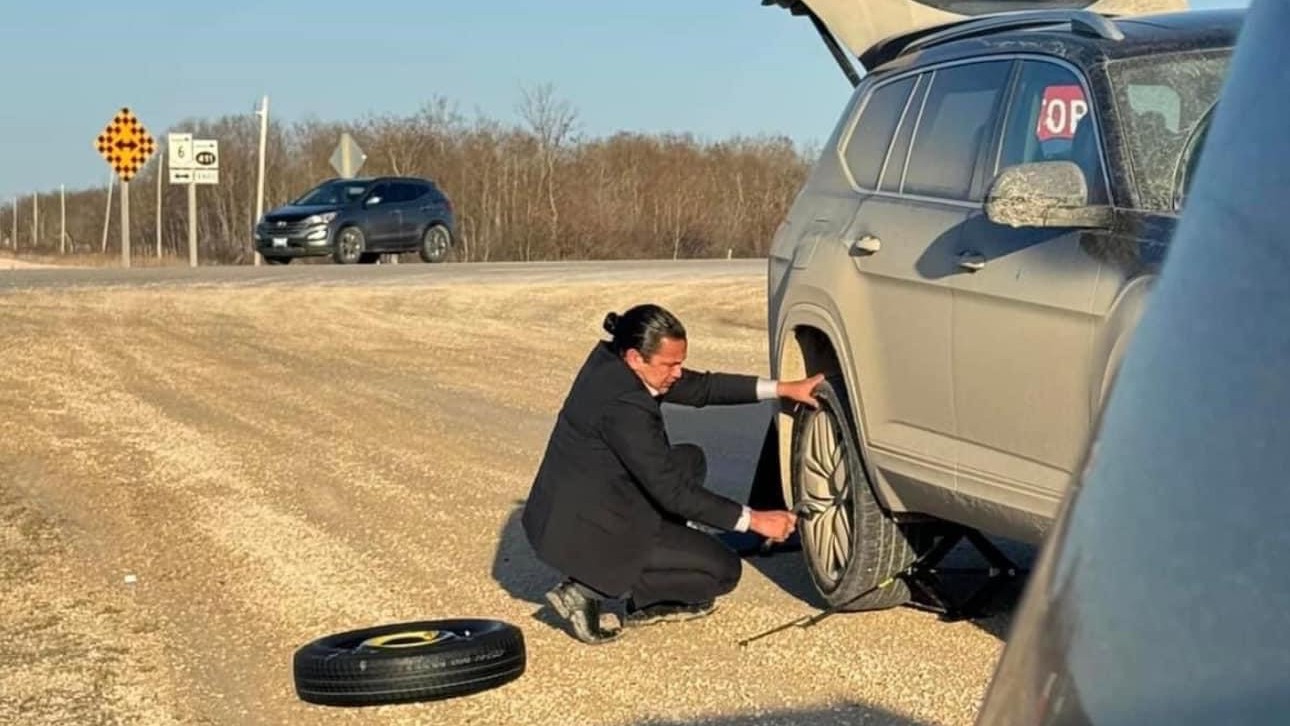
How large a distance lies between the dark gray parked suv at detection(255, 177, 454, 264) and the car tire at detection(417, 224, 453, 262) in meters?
0.02

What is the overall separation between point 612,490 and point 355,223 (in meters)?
25.7

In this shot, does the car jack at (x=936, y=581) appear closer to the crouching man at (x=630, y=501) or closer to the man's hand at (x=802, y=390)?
the crouching man at (x=630, y=501)

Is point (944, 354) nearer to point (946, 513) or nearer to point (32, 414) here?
point (946, 513)

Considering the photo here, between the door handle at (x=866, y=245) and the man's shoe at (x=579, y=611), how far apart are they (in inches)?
57.5

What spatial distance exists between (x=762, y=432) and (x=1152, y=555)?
10.4m

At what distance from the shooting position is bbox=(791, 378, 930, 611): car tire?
→ 6.32 m

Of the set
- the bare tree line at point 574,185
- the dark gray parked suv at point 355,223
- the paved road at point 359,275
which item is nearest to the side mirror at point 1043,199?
the paved road at point 359,275

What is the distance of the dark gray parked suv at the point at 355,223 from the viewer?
31.4m

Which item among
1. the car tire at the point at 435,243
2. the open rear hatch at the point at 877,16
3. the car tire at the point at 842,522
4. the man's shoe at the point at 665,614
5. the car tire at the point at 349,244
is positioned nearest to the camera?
the car tire at the point at 842,522

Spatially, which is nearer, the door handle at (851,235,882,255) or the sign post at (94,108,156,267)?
the door handle at (851,235,882,255)

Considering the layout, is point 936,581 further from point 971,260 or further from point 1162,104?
point 1162,104

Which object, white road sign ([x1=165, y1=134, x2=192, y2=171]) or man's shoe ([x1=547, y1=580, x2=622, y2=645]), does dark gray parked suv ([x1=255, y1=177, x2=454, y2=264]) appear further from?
man's shoe ([x1=547, y1=580, x2=622, y2=645])

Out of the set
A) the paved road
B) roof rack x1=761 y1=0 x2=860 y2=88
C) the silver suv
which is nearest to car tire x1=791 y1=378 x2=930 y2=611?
the silver suv

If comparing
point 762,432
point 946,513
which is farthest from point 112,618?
point 762,432
